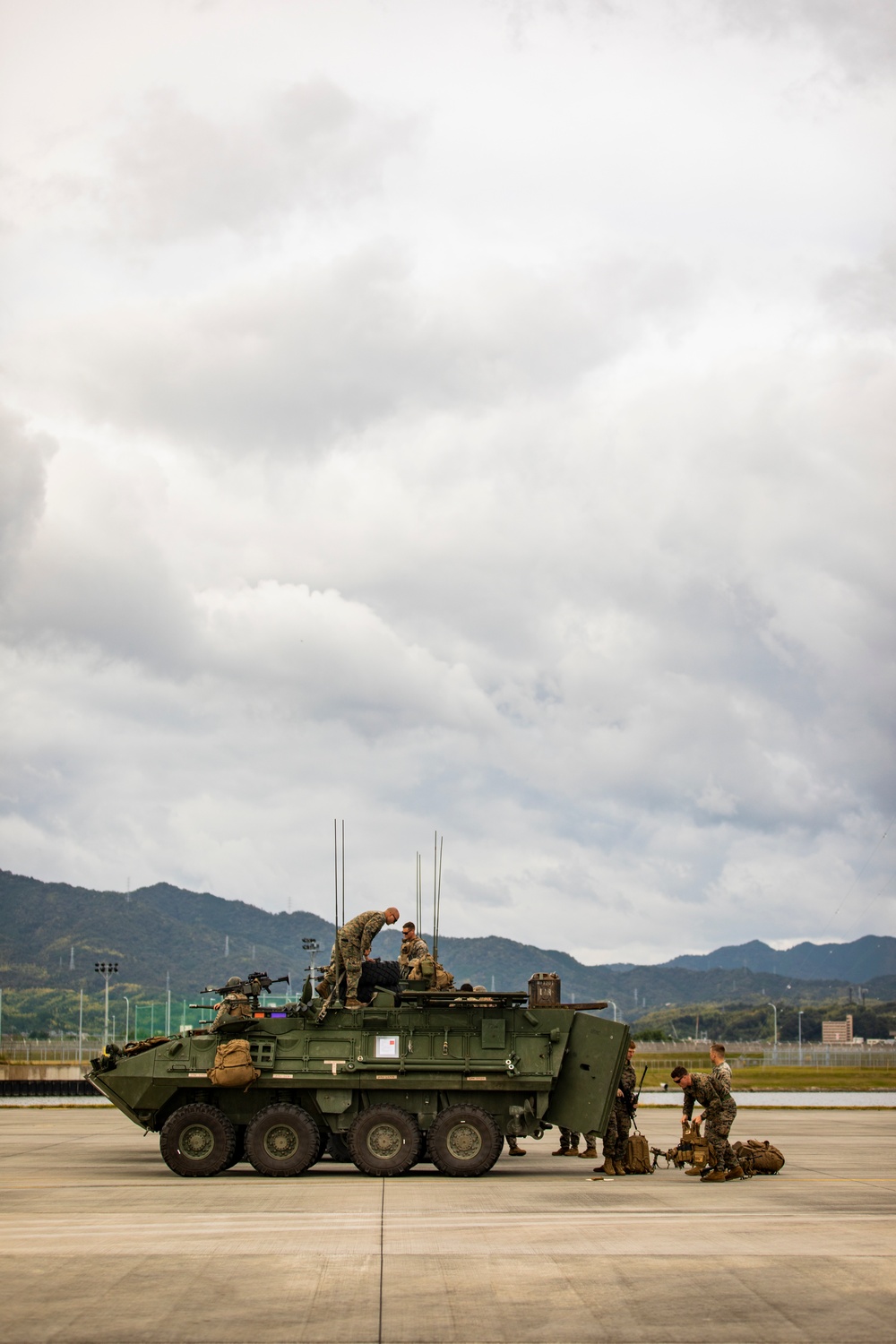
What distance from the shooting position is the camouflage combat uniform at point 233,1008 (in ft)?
61.7

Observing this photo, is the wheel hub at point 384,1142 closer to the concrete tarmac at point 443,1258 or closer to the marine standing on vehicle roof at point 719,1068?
the concrete tarmac at point 443,1258

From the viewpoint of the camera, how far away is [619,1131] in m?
18.7

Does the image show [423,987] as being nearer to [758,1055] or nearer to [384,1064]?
[384,1064]

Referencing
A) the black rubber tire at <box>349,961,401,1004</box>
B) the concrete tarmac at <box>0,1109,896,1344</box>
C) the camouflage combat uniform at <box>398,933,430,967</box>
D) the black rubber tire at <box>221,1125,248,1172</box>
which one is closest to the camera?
the concrete tarmac at <box>0,1109,896,1344</box>

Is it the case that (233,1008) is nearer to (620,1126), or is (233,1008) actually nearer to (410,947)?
(410,947)

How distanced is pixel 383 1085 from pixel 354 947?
5.78ft

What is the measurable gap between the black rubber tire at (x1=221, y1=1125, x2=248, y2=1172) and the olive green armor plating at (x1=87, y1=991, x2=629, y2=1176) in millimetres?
24

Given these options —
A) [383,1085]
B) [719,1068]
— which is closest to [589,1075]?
[719,1068]

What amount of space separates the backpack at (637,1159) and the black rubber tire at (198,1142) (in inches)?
196

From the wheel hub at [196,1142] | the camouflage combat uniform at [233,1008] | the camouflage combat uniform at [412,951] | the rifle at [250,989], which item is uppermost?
the camouflage combat uniform at [412,951]

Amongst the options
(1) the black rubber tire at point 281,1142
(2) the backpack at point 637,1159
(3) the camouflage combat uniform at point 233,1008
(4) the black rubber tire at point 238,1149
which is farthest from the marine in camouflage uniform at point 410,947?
(2) the backpack at point 637,1159

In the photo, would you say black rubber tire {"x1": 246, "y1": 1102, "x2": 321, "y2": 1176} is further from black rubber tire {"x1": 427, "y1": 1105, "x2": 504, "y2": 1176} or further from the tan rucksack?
black rubber tire {"x1": 427, "y1": 1105, "x2": 504, "y2": 1176}

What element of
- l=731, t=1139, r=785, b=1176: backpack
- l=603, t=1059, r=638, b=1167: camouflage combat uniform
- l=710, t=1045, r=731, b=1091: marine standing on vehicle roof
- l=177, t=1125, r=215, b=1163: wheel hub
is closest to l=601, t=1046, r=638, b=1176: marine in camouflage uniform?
l=603, t=1059, r=638, b=1167: camouflage combat uniform

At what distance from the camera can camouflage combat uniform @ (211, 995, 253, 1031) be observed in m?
18.8
